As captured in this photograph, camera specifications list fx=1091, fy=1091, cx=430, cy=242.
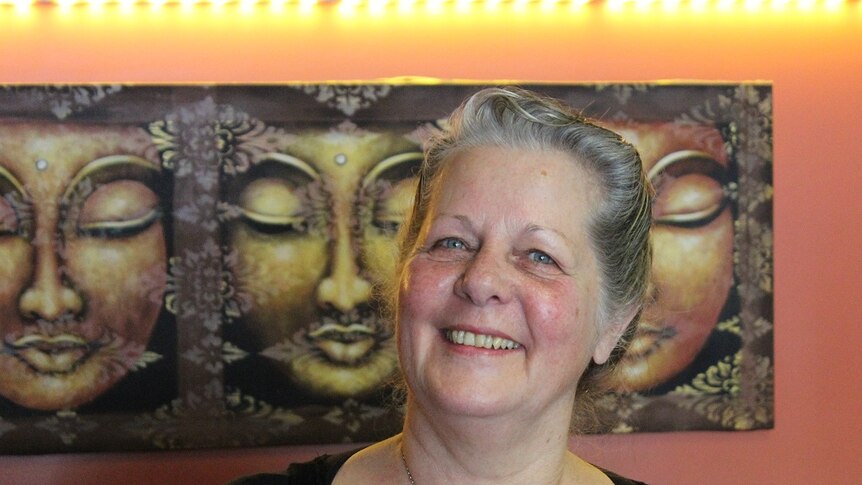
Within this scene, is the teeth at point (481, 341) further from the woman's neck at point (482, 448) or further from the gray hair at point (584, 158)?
the gray hair at point (584, 158)

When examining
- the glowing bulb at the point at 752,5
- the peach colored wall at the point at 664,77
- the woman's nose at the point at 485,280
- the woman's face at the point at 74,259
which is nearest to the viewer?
the woman's nose at the point at 485,280

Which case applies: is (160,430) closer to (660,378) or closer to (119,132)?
(119,132)

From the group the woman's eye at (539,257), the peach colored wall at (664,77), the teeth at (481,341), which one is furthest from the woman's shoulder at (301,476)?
the peach colored wall at (664,77)

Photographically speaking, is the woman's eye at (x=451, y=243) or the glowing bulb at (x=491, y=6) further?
the glowing bulb at (x=491, y=6)

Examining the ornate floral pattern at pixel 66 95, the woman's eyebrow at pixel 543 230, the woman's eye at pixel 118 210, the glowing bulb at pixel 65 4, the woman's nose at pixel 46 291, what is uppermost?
the glowing bulb at pixel 65 4

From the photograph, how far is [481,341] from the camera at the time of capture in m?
1.39

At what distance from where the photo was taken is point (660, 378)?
312 centimetres

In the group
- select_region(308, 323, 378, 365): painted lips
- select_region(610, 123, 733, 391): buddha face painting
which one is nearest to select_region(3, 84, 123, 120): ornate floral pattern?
select_region(308, 323, 378, 365): painted lips

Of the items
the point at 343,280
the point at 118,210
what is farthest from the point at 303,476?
the point at 118,210

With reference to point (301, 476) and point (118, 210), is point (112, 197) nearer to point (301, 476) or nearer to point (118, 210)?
point (118, 210)

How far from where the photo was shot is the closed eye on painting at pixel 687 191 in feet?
10.2

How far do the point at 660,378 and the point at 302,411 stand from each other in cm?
102

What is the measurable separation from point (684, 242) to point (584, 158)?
1.68 meters

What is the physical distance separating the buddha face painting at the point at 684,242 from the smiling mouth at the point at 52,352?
1.51 metres
